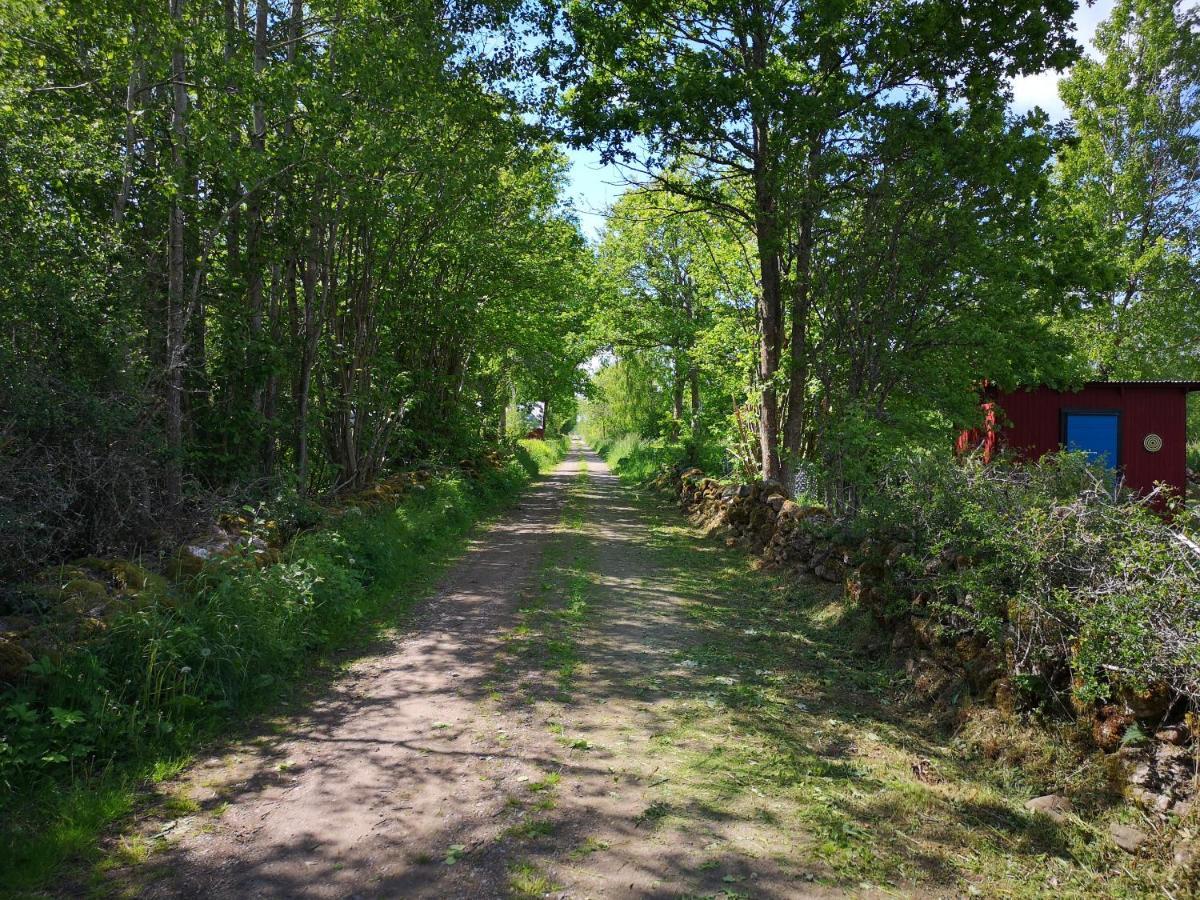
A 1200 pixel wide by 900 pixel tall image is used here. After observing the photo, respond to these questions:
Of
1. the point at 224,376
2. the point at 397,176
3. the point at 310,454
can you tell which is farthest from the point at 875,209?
the point at 310,454

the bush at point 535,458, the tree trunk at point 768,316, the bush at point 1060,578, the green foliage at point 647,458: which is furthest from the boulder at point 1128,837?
the bush at point 535,458

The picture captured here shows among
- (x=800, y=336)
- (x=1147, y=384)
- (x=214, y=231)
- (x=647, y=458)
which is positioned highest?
(x=214, y=231)

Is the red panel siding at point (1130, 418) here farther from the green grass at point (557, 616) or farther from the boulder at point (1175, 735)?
the boulder at point (1175, 735)

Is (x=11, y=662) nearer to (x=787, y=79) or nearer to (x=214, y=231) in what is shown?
(x=214, y=231)

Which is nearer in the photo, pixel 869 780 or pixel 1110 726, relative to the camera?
pixel 1110 726

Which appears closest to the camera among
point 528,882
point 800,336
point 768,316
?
point 528,882

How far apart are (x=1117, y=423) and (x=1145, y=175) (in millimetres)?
12074

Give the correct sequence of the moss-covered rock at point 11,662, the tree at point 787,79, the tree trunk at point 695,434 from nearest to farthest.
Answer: the moss-covered rock at point 11,662
the tree at point 787,79
the tree trunk at point 695,434

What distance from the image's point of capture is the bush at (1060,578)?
3.71 m

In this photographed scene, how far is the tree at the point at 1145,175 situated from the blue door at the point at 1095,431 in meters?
6.61

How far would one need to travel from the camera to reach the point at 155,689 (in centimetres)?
471

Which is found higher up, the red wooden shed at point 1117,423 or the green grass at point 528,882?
the red wooden shed at point 1117,423

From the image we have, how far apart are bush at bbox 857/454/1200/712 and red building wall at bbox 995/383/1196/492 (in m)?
9.94

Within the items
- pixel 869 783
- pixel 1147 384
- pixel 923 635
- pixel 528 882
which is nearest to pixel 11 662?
pixel 528 882
